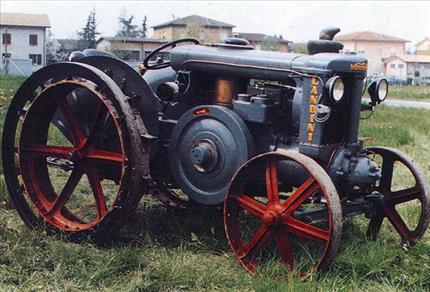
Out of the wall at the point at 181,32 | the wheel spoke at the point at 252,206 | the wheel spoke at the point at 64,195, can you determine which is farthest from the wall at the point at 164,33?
the wheel spoke at the point at 252,206

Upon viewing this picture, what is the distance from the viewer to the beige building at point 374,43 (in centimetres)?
9706

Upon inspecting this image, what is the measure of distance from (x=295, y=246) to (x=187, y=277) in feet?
3.83

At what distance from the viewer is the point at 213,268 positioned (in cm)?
489

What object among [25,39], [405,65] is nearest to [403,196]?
[25,39]

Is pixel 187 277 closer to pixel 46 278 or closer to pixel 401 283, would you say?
pixel 46 278

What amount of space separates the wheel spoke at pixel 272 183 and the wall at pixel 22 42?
61894 millimetres

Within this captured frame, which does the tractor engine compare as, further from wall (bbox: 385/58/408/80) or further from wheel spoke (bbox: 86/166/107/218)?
wall (bbox: 385/58/408/80)

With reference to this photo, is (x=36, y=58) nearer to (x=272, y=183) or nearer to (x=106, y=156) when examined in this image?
(x=106, y=156)

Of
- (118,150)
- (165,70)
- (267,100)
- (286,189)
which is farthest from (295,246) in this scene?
(165,70)

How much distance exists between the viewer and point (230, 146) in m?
5.30

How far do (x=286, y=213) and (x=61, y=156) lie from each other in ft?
6.96

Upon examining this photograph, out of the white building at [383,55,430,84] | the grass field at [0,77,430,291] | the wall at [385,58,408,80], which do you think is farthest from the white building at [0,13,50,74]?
the grass field at [0,77,430,291]

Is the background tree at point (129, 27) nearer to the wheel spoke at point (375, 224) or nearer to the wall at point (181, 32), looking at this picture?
the wall at point (181, 32)

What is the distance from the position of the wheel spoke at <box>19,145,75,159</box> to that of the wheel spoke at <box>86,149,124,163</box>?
7.7 inches
